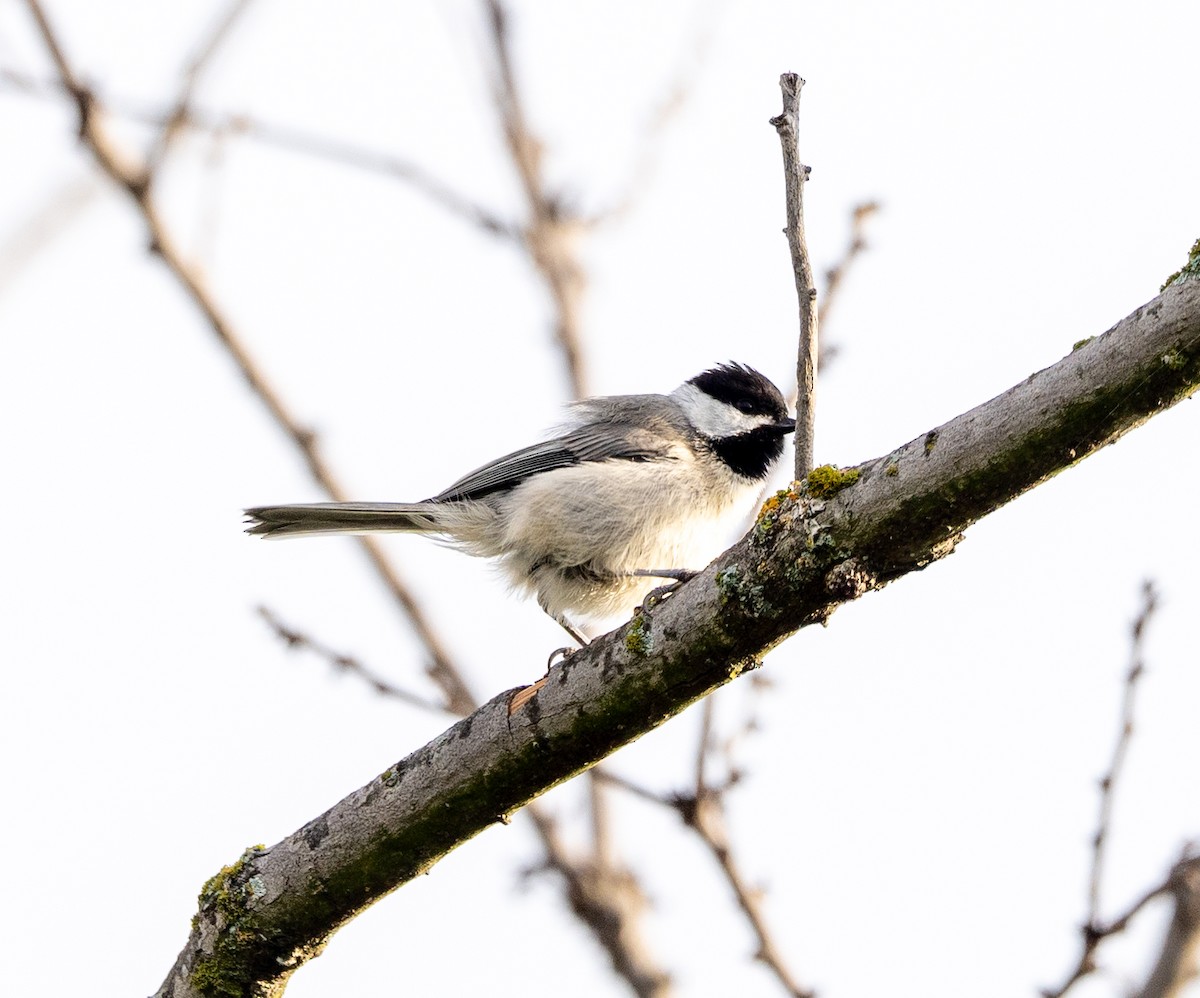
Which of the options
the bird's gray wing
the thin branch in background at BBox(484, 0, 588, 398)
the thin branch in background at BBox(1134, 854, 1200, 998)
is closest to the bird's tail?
the bird's gray wing

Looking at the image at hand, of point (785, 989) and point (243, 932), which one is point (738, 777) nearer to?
point (785, 989)

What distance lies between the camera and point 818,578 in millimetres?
2543

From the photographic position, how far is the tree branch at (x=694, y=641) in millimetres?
2295

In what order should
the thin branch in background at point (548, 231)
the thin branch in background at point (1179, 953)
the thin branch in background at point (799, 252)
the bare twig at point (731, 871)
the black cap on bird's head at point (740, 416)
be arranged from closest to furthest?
the thin branch in background at point (1179, 953) → the thin branch in background at point (799, 252) → the bare twig at point (731, 871) → the black cap on bird's head at point (740, 416) → the thin branch in background at point (548, 231)

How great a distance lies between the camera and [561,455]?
5531 millimetres

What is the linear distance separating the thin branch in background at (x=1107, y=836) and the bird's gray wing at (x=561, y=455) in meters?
Answer: 2.31

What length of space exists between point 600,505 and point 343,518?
3.88 ft

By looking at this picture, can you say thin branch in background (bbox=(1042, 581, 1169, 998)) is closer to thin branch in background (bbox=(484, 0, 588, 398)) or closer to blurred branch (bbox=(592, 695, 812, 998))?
blurred branch (bbox=(592, 695, 812, 998))

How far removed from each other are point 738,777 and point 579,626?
53.7 inches

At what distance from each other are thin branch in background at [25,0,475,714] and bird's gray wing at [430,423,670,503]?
0.50 m

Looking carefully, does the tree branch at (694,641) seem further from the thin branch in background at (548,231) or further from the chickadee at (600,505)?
the thin branch in background at (548,231)

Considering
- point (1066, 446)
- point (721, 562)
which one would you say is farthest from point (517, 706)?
point (1066, 446)

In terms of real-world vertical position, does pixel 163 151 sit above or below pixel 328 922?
above

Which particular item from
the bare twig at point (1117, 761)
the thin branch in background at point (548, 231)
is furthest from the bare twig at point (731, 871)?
the thin branch in background at point (548, 231)
